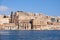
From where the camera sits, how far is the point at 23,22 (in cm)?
12250

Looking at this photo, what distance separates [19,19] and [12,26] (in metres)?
13.5

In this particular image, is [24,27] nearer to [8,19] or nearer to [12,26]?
[12,26]

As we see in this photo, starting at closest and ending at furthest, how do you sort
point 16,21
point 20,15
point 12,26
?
point 12,26, point 16,21, point 20,15

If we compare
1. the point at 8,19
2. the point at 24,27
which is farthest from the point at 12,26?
the point at 8,19

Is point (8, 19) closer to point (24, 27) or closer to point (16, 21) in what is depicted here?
point (16, 21)

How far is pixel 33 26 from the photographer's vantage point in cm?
11412

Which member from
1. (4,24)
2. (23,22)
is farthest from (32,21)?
(4,24)

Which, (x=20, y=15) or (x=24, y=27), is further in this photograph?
(x=20, y=15)

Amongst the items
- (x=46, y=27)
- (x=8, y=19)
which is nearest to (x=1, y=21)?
(x=8, y=19)

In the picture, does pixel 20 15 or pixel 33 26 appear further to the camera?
pixel 20 15

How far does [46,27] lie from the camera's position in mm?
117438

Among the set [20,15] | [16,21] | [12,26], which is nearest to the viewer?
[12,26]

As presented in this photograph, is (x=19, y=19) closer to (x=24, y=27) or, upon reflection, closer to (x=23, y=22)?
(x=23, y=22)

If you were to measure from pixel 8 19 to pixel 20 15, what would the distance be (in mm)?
7297
